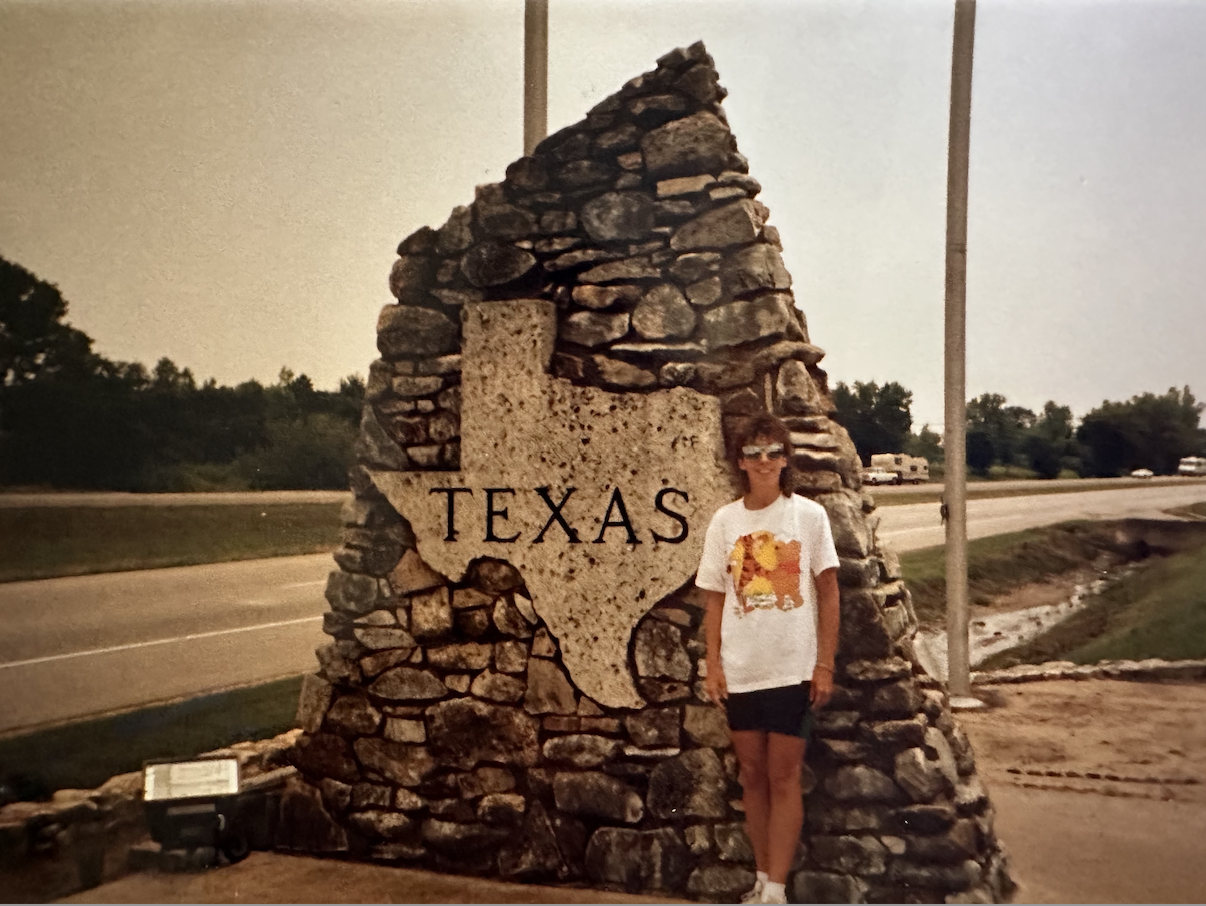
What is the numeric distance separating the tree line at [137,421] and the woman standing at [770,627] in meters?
1.62

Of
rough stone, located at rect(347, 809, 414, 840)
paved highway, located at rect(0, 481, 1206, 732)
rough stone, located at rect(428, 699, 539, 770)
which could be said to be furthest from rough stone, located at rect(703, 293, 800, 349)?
rough stone, located at rect(347, 809, 414, 840)

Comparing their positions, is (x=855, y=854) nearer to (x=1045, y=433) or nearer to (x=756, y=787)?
(x=756, y=787)

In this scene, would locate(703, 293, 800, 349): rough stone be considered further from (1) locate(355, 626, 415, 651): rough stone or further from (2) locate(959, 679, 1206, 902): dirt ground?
(2) locate(959, 679, 1206, 902): dirt ground

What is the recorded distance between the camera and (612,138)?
327 cm

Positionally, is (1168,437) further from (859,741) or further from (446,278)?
(446,278)

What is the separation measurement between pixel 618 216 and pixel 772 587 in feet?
4.65

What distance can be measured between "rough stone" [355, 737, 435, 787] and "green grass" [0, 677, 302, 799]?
45 cm

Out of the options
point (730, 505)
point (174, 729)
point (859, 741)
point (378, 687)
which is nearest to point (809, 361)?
point (730, 505)

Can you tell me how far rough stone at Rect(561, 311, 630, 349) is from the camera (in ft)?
10.7

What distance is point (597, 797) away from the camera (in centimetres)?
326

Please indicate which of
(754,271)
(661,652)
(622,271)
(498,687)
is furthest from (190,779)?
(754,271)

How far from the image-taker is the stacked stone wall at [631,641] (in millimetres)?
3014

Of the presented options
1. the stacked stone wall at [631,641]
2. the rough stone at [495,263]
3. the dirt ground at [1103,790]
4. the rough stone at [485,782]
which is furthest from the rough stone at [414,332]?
the dirt ground at [1103,790]

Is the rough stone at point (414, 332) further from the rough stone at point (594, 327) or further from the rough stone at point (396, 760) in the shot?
the rough stone at point (396, 760)
